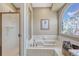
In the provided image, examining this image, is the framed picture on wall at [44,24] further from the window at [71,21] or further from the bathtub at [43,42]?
the window at [71,21]

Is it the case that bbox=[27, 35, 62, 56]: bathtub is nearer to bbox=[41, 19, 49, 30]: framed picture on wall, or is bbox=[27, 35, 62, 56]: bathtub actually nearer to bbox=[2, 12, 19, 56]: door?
bbox=[41, 19, 49, 30]: framed picture on wall

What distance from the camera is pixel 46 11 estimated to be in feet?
8.86

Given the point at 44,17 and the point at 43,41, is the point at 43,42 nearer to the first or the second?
the point at 43,41

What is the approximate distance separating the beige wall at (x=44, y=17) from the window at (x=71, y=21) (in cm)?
25

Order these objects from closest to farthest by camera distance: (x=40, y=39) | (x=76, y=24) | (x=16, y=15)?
(x=76, y=24), (x=40, y=39), (x=16, y=15)

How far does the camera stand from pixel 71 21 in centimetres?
226

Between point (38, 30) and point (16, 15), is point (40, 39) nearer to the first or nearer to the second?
point (38, 30)

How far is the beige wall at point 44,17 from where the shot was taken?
2721mm

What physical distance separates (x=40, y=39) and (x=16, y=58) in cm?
205

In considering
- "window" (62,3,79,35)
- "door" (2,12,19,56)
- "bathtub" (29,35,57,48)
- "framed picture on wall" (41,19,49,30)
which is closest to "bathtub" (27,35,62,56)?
"bathtub" (29,35,57,48)

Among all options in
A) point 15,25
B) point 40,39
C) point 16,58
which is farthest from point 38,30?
point 16,58

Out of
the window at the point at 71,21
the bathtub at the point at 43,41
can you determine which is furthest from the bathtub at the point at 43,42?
the window at the point at 71,21

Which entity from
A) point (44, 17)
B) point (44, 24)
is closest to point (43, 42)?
point (44, 24)

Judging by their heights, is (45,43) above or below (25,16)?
below
